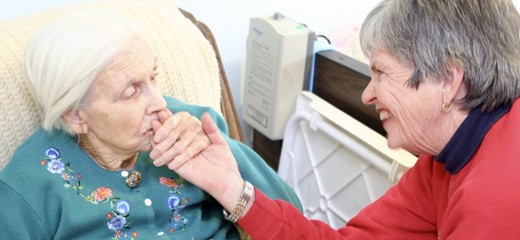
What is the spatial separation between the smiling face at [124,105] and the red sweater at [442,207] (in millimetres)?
328

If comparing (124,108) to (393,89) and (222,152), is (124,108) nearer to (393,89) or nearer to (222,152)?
(222,152)

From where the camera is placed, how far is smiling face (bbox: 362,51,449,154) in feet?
3.80

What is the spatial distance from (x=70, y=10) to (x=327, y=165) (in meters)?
1.01

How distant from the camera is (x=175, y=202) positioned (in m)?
1.43

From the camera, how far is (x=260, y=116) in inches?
91.0

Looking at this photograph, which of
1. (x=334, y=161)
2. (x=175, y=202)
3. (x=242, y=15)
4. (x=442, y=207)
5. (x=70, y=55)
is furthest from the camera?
(x=242, y=15)

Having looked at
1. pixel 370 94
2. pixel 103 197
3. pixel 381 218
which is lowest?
pixel 381 218

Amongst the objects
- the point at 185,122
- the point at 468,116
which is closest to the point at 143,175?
the point at 185,122

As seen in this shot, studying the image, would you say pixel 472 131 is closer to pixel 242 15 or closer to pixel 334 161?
pixel 334 161

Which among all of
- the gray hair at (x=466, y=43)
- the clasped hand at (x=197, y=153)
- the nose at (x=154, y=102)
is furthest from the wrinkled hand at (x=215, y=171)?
the gray hair at (x=466, y=43)

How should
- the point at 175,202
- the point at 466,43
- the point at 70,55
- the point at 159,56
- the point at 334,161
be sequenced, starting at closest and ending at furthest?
the point at 466,43
the point at 70,55
the point at 175,202
the point at 159,56
the point at 334,161

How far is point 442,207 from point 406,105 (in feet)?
0.92

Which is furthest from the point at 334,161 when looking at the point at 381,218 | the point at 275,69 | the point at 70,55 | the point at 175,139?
the point at 70,55

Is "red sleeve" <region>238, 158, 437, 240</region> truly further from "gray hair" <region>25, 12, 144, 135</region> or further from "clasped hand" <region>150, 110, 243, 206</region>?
"gray hair" <region>25, 12, 144, 135</region>
